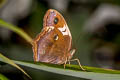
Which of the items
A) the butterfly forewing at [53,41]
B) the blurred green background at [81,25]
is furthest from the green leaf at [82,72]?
the blurred green background at [81,25]

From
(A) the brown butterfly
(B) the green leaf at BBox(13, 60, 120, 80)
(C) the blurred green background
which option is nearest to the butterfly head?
(A) the brown butterfly

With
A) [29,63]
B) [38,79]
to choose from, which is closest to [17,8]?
[38,79]

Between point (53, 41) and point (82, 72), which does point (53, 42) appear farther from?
point (82, 72)

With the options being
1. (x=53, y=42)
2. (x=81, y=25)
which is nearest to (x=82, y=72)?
(x=53, y=42)

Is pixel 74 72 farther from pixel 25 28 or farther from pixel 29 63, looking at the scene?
pixel 25 28

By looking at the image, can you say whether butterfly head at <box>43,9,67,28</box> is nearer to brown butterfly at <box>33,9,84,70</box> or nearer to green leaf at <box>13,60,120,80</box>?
brown butterfly at <box>33,9,84,70</box>

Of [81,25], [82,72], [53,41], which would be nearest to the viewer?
[82,72]
